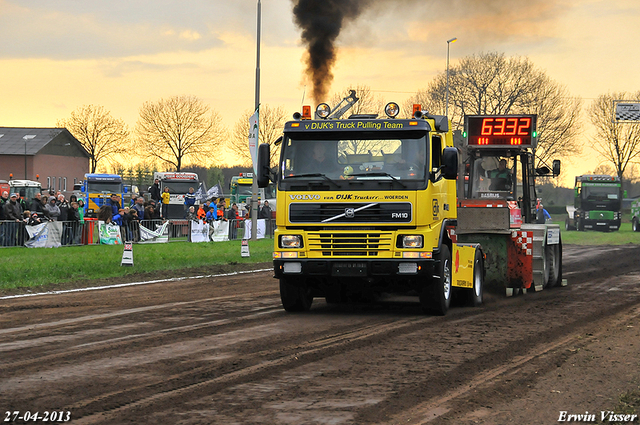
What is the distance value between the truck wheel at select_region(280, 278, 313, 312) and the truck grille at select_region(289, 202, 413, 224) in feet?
4.20

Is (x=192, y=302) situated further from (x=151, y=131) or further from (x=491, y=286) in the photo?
(x=151, y=131)

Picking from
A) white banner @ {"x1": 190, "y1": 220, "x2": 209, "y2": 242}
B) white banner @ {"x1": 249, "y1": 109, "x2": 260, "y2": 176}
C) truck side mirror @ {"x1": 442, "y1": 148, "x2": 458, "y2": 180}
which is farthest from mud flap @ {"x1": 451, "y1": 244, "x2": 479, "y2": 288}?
white banner @ {"x1": 190, "y1": 220, "x2": 209, "y2": 242}

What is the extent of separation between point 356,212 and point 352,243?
460 millimetres

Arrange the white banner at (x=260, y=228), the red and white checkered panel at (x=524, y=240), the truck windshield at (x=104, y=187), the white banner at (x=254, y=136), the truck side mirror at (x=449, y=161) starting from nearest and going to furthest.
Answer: the truck side mirror at (x=449, y=161)
the red and white checkered panel at (x=524, y=240)
the white banner at (x=254, y=136)
the white banner at (x=260, y=228)
the truck windshield at (x=104, y=187)

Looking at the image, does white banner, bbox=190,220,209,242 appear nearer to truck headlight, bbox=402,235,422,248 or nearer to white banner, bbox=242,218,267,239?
white banner, bbox=242,218,267,239

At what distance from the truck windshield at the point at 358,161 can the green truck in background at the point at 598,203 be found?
48.0 m

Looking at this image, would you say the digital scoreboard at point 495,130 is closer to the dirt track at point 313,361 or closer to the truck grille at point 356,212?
the dirt track at point 313,361

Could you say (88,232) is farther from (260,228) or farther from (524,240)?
(524,240)

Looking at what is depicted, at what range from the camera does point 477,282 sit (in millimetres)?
14070

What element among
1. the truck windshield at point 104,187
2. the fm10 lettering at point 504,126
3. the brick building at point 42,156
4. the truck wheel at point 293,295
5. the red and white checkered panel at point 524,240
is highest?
the brick building at point 42,156

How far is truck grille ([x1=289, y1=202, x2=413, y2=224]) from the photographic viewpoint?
11.6 m

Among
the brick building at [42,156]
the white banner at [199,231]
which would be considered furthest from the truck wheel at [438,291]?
the brick building at [42,156]

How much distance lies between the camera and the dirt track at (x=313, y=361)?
21.5ft

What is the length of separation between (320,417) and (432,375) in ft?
6.30
